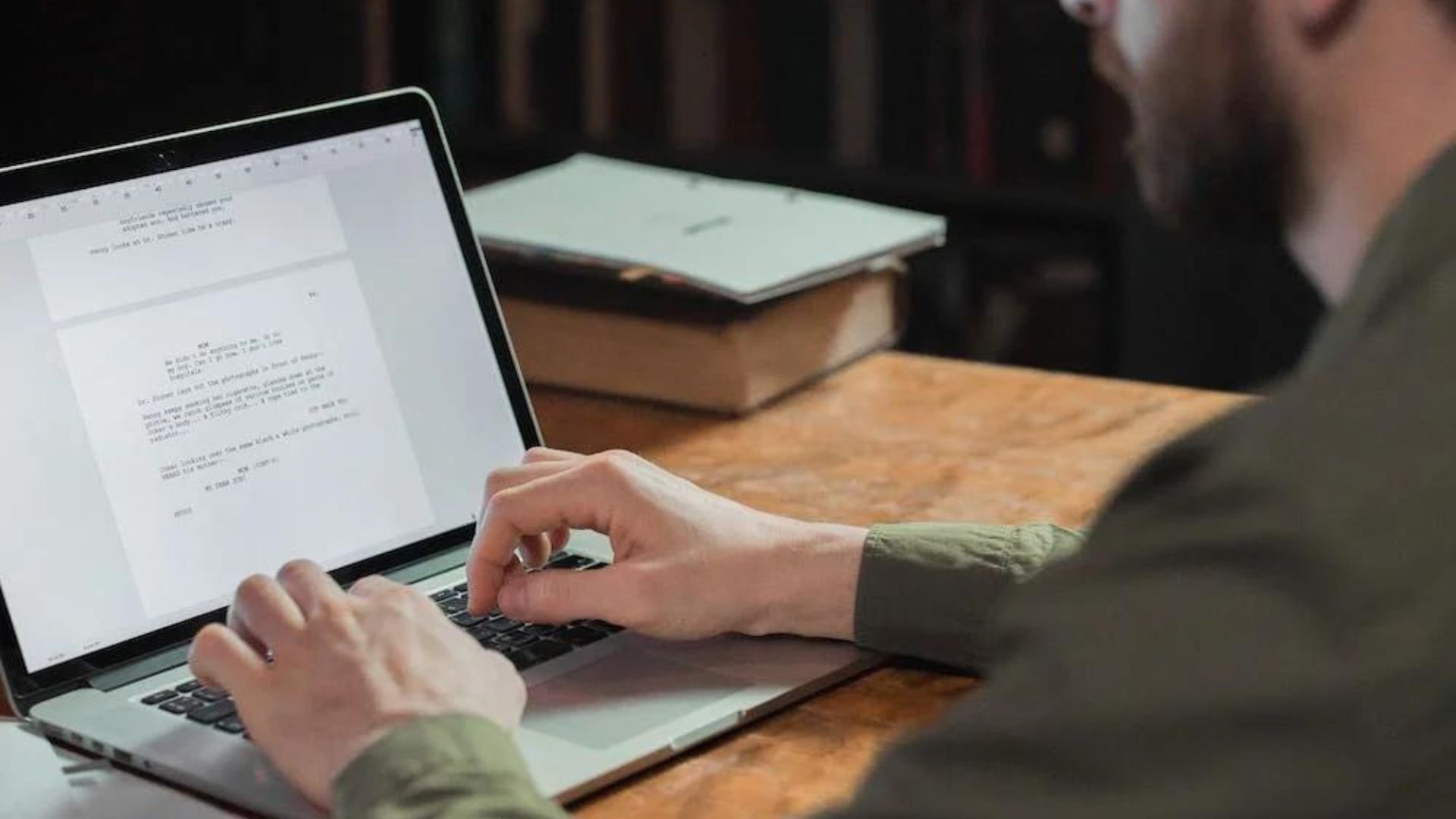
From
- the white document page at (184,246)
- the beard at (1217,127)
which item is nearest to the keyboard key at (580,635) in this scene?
the white document page at (184,246)

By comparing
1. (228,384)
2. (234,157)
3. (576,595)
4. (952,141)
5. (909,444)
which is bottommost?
(952,141)

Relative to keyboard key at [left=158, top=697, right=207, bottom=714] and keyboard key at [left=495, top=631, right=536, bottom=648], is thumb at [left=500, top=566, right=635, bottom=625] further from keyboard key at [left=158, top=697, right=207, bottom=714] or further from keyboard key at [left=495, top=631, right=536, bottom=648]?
keyboard key at [left=158, top=697, right=207, bottom=714]

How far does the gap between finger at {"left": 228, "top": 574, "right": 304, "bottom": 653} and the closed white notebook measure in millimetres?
531

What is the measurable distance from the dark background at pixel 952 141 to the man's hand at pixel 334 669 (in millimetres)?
1480

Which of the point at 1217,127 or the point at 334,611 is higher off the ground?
the point at 1217,127

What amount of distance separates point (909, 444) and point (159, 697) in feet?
1.95

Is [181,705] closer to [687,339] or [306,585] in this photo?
[306,585]

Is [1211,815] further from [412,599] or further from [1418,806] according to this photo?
[412,599]

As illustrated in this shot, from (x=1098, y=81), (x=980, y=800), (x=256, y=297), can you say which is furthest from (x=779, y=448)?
(x=1098, y=81)

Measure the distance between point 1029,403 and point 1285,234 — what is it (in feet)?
2.20

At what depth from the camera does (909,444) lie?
1.38 meters

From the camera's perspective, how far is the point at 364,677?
2.76ft

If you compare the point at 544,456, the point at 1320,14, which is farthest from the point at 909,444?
the point at 1320,14

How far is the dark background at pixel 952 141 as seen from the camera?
2.51m
